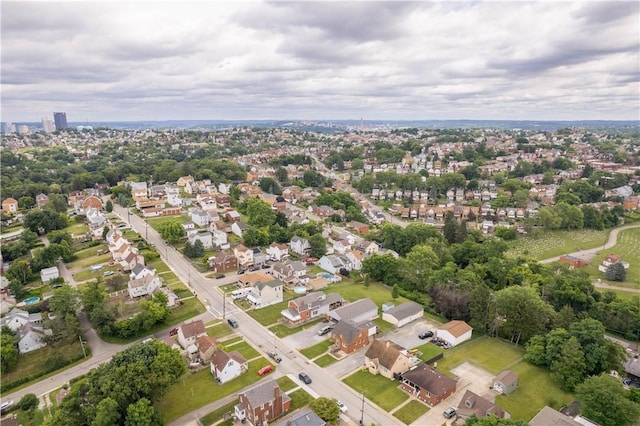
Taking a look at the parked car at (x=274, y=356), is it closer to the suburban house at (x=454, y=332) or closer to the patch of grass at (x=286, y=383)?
the patch of grass at (x=286, y=383)

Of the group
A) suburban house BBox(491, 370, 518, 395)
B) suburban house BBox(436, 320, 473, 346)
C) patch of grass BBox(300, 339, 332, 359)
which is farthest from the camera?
suburban house BBox(436, 320, 473, 346)

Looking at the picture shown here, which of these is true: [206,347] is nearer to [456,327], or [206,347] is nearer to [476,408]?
[476,408]

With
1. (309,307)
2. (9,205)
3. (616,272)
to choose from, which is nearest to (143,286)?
(309,307)

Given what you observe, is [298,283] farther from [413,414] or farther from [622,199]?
[622,199]

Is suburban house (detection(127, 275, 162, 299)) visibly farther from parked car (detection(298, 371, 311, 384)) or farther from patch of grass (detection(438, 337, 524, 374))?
patch of grass (detection(438, 337, 524, 374))

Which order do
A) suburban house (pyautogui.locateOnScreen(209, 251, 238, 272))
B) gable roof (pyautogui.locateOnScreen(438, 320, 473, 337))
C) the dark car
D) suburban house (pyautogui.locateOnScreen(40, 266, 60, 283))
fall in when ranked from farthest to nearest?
1. suburban house (pyautogui.locateOnScreen(209, 251, 238, 272))
2. suburban house (pyautogui.locateOnScreen(40, 266, 60, 283))
3. the dark car
4. gable roof (pyautogui.locateOnScreen(438, 320, 473, 337))

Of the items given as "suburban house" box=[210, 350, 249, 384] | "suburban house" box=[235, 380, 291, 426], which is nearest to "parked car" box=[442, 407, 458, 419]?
"suburban house" box=[235, 380, 291, 426]
